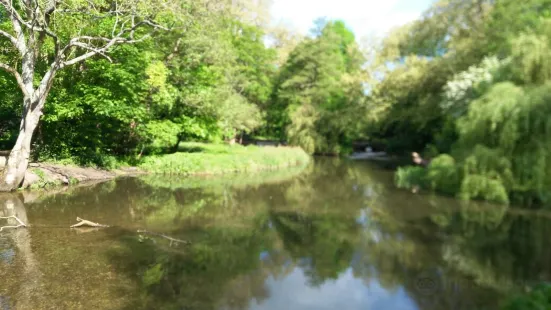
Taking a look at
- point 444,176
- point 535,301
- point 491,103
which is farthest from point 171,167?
point 535,301

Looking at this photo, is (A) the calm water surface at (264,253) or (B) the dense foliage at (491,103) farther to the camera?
(B) the dense foliage at (491,103)

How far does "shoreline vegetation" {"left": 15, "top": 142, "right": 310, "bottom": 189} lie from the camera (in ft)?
52.3

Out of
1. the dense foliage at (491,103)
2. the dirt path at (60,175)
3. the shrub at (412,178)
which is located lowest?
the dirt path at (60,175)

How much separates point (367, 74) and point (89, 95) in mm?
28959

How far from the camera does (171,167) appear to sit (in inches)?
848

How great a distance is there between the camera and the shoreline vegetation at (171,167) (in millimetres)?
Result: 15945

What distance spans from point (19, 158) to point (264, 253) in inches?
415

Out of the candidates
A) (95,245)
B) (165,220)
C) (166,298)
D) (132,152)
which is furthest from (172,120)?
(166,298)

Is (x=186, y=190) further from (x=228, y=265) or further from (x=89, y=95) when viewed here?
(x=228, y=265)

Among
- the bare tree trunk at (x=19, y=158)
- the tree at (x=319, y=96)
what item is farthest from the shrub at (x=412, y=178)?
the tree at (x=319, y=96)

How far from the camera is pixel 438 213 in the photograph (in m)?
12.8

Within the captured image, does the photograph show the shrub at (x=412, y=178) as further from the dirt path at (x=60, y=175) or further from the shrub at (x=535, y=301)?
the dirt path at (x=60, y=175)

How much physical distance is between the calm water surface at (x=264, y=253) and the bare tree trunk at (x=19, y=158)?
994mm

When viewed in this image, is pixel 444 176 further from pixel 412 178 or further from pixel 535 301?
pixel 535 301
